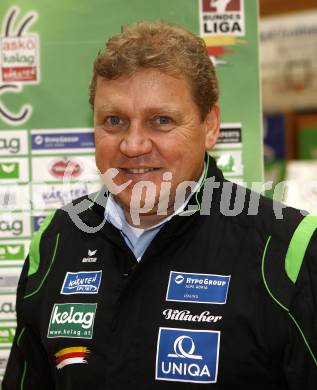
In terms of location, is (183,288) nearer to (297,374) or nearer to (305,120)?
(297,374)

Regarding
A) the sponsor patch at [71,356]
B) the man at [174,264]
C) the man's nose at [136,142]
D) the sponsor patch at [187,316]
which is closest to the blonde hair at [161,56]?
the man at [174,264]

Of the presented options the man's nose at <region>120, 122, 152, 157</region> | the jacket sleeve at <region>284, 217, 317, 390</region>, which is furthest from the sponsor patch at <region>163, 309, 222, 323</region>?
the man's nose at <region>120, 122, 152, 157</region>

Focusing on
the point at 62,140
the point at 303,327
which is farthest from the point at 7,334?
the point at 303,327

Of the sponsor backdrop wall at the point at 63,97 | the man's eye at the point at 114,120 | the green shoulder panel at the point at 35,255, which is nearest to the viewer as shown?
the man's eye at the point at 114,120

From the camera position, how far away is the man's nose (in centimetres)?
146

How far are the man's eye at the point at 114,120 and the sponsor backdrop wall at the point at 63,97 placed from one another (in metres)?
0.63

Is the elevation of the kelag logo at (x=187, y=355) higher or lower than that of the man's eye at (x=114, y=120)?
lower

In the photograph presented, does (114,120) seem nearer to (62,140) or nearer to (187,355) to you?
(187,355)

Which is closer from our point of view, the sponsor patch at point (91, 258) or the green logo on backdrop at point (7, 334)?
the sponsor patch at point (91, 258)

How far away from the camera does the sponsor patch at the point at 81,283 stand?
1.58 m

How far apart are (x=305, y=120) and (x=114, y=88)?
426 cm

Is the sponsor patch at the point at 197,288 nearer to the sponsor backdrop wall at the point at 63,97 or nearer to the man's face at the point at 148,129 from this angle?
the man's face at the point at 148,129

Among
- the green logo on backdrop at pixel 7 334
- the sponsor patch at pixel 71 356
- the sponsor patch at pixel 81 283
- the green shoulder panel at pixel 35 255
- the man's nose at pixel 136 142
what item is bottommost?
the green logo on backdrop at pixel 7 334

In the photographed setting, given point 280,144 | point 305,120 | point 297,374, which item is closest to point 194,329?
point 297,374
